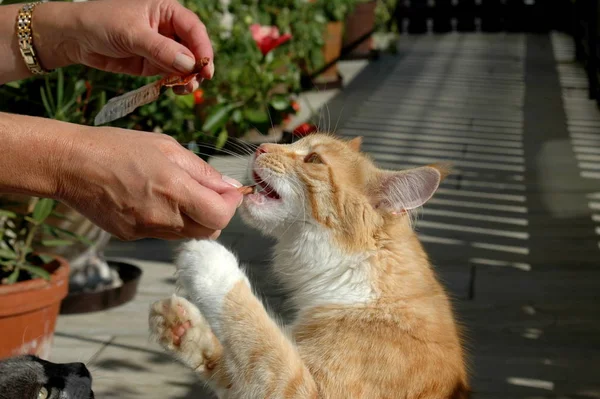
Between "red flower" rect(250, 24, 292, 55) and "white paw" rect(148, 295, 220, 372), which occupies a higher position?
"white paw" rect(148, 295, 220, 372)

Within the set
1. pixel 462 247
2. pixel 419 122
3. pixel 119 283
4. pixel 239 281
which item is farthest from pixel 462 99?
pixel 239 281

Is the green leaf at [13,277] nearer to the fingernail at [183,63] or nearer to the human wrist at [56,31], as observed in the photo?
the human wrist at [56,31]

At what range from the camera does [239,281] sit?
2.23 m

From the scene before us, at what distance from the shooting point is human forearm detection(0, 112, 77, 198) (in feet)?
6.08

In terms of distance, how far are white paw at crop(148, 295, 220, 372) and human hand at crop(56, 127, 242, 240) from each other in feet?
1.11

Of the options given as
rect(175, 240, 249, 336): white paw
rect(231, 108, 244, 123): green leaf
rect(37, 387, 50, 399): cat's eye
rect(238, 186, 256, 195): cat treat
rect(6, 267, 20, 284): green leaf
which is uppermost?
rect(238, 186, 256, 195): cat treat

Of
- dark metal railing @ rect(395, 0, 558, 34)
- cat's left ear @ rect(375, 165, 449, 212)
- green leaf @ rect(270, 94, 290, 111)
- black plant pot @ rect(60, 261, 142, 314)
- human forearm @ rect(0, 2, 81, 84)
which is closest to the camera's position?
cat's left ear @ rect(375, 165, 449, 212)

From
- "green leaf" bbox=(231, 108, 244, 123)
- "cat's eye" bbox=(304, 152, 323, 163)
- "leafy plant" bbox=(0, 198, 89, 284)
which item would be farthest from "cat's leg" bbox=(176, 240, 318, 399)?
"green leaf" bbox=(231, 108, 244, 123)

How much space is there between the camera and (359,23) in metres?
9.86

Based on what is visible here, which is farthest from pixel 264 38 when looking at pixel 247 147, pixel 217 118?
pixel 247 147

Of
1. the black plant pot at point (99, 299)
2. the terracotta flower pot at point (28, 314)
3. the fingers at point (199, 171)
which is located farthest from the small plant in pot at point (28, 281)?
the fingers at point (199, 171)

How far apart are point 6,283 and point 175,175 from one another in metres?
1.41

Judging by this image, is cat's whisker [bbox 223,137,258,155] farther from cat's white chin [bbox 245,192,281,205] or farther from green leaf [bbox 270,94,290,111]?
green leaf [bbox 270,94,290,111]

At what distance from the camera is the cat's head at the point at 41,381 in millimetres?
2053
